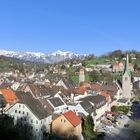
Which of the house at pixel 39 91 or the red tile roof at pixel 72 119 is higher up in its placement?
the house at pixel 39 91

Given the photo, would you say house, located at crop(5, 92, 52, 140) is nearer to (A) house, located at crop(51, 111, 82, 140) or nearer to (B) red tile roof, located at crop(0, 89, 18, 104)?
(A) house, located at crop(51, 111, 82, 140)

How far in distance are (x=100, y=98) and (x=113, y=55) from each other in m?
109

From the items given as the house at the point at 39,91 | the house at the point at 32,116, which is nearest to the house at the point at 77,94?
the house at the point at 39,91

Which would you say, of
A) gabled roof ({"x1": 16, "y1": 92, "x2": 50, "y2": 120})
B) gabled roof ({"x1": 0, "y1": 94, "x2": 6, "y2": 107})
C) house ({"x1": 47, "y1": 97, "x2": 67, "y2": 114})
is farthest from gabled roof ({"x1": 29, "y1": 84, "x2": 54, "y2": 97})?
gabled roof ({"x1": 16, "y1": 92, "x2": 50, "y2": 120})

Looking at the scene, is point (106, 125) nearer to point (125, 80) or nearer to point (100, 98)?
point (100, 98)

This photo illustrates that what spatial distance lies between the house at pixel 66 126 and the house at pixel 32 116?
4.11 feet

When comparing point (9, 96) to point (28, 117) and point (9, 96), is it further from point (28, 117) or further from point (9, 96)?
point (28, 117)

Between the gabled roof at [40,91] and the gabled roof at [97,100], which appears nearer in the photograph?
the gabled roof at [97,100]

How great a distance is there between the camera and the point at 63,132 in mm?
46812

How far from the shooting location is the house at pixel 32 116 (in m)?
46.2

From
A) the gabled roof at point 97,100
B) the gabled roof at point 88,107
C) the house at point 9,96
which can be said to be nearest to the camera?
the gabled roof at point 88,107

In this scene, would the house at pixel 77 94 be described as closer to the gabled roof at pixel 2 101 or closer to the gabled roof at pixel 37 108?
the gabled roof at pixel 2 101

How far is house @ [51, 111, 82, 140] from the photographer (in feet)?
152

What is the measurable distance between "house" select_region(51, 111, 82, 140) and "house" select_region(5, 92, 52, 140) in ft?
4.11
